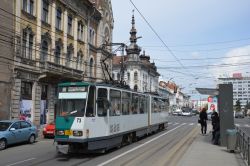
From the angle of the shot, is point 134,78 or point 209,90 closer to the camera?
point 209,90

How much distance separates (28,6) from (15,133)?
1761 cm

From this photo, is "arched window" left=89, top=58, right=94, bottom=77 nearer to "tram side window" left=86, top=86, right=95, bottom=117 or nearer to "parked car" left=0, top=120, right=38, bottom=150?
"parked car" left=0, top=120, right=38, bottom=150

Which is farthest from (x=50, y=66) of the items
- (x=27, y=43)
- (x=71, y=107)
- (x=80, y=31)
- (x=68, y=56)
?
(x=71, y=107)

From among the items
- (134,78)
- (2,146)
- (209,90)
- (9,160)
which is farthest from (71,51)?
(134,78)

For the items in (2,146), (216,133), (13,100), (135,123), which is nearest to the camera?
(2,146)

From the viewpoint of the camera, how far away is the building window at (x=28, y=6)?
35.0 m

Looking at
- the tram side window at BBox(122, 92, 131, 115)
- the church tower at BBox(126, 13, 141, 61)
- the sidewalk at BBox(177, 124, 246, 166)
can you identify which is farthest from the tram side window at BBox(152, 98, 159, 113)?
the church tower at BBox(126, 13, 141, 61)

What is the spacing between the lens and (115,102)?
18.9m

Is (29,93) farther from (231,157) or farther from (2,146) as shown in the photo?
(231,157)

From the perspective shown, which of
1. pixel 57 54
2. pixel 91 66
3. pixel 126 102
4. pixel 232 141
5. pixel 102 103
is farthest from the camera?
pixel 91 66

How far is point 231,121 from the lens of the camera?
2012 centimetres

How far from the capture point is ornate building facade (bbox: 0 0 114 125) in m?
33.6

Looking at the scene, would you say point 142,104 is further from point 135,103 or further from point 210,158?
point 210,158

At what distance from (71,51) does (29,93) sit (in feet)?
35.4
